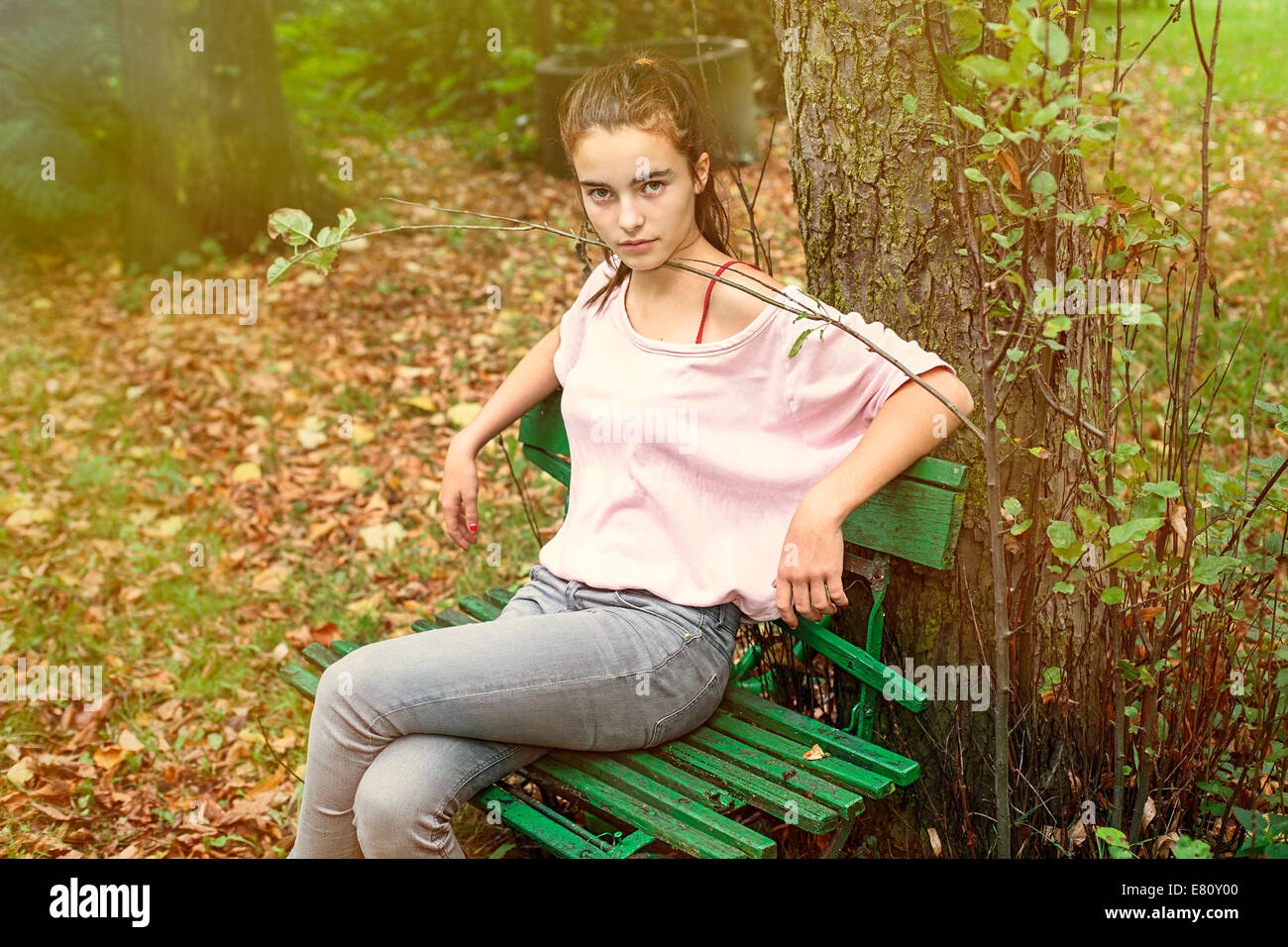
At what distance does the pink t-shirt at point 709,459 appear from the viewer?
2227 millimetres

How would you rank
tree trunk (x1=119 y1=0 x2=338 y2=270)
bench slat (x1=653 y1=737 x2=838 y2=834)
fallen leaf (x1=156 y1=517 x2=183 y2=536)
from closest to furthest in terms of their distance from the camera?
bench slat (x1=653 y1=737 x2=838 y2=834), fallen leaf (x1=156 y1=517 x2=183 y2=536), tree trunk (x1=119 y1=0 x2=338 y2=270)

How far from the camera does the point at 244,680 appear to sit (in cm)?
361

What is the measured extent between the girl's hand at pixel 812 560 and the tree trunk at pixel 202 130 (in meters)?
5.31

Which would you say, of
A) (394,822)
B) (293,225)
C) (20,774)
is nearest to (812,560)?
(394,822)

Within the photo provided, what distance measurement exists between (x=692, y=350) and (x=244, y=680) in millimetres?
2088

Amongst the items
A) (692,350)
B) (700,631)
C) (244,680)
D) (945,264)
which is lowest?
(244,680)

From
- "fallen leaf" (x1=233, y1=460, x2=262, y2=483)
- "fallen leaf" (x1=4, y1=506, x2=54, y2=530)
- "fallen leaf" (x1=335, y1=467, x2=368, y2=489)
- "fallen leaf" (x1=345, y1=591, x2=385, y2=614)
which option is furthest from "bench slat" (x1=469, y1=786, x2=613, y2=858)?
"fallen leaf" (x1=4, y1=506, x2=54, y2=530)

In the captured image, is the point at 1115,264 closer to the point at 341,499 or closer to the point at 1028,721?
the point at 1028,721

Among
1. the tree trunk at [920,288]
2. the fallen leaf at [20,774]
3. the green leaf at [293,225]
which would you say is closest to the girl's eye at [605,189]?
the tree trunk at [920,288]

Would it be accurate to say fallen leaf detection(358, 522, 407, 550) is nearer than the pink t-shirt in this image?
No

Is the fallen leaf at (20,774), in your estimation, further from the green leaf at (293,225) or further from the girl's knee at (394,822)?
the green leaf at (293,225)

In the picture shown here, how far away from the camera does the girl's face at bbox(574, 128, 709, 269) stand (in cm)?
218

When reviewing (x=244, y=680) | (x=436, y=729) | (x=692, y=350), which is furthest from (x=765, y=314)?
(x=244, y=680)

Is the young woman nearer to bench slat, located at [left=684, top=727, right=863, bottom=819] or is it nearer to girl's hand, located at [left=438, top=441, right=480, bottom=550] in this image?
bench slat, located at [left=684, top=727, right=863, bottom=819]
